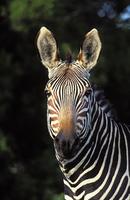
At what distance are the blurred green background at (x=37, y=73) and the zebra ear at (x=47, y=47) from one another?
11.0 meters

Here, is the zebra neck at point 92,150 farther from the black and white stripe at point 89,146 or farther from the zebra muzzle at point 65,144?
the zebra muzzle at point 65,144

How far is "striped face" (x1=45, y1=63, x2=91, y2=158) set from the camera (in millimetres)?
6691

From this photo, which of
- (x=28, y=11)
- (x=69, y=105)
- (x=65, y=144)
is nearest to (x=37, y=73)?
(x=28, y=11)

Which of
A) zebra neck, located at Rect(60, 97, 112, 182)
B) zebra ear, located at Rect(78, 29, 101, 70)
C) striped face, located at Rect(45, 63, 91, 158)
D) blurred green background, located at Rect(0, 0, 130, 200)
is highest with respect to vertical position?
blurred green background, located at Rect(0, 0, 130, 200)

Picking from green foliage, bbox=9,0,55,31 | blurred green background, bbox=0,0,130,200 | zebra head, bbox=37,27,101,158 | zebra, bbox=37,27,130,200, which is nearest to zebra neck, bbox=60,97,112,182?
zebra, bbox=37,27,130,200

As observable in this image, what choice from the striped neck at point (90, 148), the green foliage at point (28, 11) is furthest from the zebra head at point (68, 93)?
the green foliage at point (28, 11)

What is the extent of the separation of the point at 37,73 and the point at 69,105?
15.5 metres

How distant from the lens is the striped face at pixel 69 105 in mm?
6691

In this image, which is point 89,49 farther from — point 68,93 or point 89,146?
point 89,146

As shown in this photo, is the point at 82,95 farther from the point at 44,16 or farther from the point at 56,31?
the point at 56,31

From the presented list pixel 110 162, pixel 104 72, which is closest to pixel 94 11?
pixel 104 72

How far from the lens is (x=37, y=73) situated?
879 inches

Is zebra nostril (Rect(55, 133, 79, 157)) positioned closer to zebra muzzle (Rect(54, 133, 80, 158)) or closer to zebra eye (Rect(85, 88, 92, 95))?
zebra muzzle (Rect(54, 133, 80, 158))

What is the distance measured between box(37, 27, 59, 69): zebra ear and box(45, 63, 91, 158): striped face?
17 centimetres
